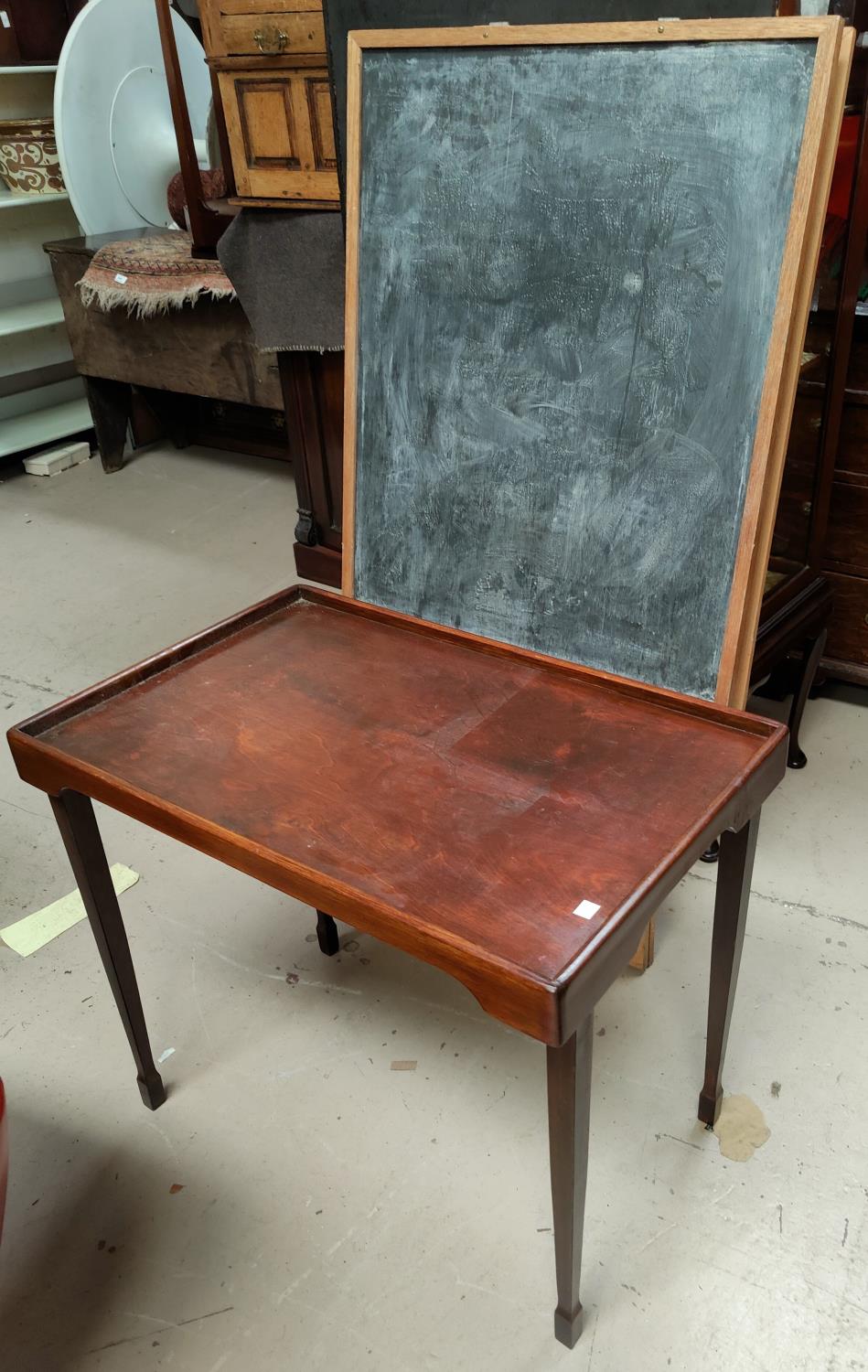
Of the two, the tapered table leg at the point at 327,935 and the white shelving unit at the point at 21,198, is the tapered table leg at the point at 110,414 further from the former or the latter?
the tapered table leg at the point at 327,935

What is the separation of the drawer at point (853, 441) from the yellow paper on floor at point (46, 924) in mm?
1604

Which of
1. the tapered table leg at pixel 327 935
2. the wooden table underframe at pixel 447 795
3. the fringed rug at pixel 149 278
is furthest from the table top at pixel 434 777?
the fringed rug at pixel 149 278

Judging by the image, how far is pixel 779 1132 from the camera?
149 cm

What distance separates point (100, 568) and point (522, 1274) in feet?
8.38

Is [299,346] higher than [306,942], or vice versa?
[299,346]

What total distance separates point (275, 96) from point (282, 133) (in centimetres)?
7

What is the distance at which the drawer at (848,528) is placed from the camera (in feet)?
7.01

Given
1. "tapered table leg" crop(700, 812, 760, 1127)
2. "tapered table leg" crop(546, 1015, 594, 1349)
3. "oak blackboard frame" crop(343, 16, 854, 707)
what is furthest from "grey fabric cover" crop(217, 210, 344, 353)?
"tapered table leg" crop(546, 1015, 594, 1349)

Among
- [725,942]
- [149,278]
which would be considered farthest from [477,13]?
[149,278]

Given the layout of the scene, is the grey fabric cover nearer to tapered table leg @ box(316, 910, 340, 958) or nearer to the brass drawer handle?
the brass drawer handle

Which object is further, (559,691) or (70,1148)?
(70,1148)

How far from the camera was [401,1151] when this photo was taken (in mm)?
1497

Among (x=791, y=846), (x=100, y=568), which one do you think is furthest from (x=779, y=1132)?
(x=100, y=568)

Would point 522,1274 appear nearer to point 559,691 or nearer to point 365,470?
point 559,691
